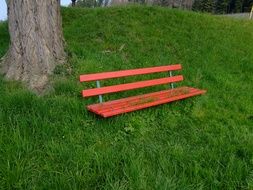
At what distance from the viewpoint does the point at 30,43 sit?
5754 mm

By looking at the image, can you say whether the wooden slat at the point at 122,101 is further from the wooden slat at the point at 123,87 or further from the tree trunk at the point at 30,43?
the tree trunk at the point at 30,43

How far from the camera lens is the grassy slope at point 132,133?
139 inches

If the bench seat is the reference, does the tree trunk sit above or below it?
above

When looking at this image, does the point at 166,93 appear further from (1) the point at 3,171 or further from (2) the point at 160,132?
(1) the point at 3,171

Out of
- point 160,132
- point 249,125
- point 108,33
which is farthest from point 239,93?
point 108,33

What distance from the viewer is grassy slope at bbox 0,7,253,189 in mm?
3531

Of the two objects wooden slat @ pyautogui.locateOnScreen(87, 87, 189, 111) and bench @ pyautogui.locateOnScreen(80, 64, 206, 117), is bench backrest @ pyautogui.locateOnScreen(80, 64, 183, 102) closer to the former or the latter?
bench @ pyautogui.locateOnScreen(80, 64, 206, 117)

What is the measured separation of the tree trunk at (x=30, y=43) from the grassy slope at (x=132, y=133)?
26 cm

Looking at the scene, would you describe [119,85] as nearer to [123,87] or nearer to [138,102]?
[123,87]

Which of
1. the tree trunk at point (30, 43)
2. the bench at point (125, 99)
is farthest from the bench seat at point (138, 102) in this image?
the tree trunk at point (30, 43)

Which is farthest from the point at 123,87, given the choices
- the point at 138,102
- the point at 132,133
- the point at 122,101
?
the point at 132,133

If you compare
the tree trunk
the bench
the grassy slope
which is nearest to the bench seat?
A: the bench

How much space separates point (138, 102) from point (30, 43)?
6.68ft

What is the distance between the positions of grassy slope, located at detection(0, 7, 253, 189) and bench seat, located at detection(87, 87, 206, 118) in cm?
13
